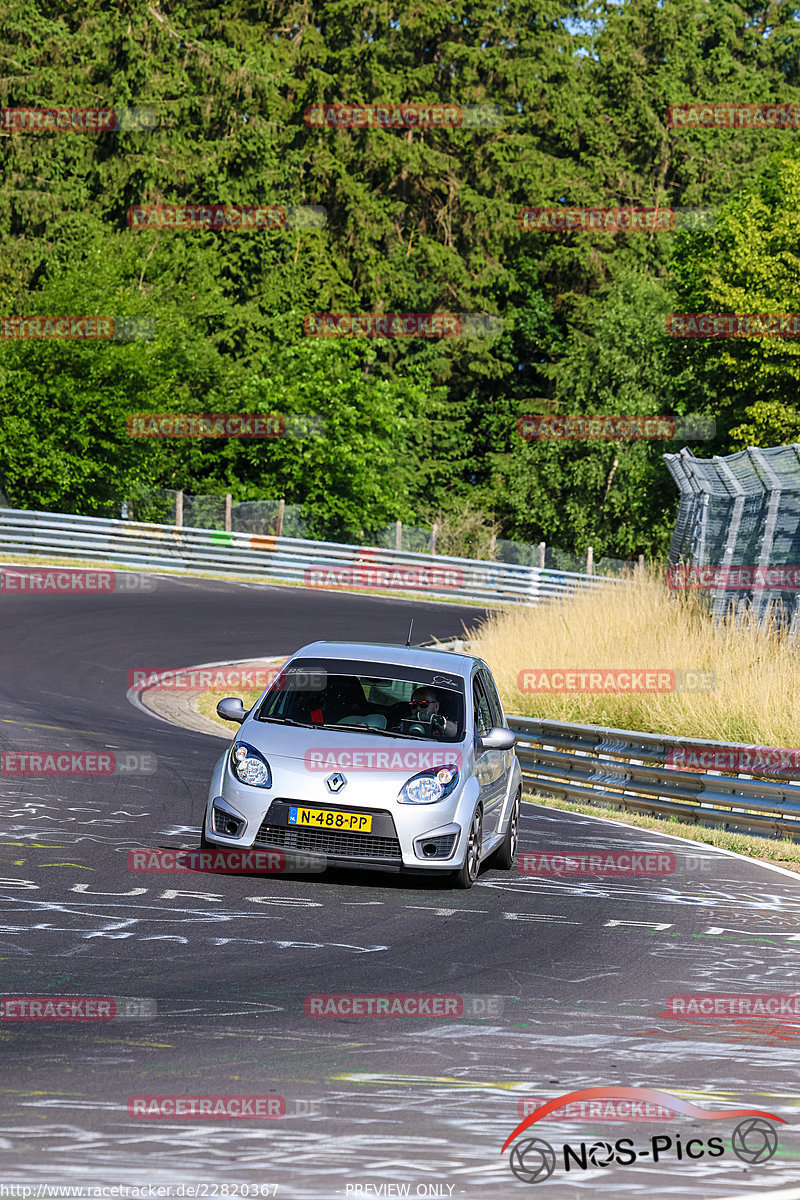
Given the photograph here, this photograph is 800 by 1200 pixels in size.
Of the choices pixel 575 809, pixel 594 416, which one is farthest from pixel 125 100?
pixel 575 809

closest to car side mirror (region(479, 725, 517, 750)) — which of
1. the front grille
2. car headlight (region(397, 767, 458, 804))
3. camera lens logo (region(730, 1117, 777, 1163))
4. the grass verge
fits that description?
car headlight (region(397, 767, 458, 804))

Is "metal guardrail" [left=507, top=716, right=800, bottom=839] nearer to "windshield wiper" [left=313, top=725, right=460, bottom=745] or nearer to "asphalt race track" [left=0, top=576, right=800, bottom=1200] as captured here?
"asphalt race track" [left=0, top=576, right=800, bottom=1200]

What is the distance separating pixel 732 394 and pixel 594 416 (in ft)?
44.4

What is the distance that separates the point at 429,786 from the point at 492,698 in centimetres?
230

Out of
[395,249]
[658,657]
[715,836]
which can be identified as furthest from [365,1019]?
[395,249]

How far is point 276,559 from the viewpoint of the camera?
4344 cm

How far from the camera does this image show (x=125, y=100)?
55969mm

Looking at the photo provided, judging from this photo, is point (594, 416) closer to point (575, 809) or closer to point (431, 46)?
point (431, 46)

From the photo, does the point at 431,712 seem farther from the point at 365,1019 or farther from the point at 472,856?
the point at 365,1019

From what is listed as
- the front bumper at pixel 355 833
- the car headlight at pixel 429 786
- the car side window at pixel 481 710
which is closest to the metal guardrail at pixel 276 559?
the car side window at pixel 481 710

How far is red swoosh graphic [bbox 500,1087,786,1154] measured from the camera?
599 centimetres

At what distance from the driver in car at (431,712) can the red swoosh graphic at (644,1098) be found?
17.9 ft

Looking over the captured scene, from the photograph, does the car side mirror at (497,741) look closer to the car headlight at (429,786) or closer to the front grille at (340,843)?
the car headlight at (429,786)

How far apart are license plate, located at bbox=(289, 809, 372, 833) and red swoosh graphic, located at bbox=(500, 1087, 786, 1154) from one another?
15.0 feet
